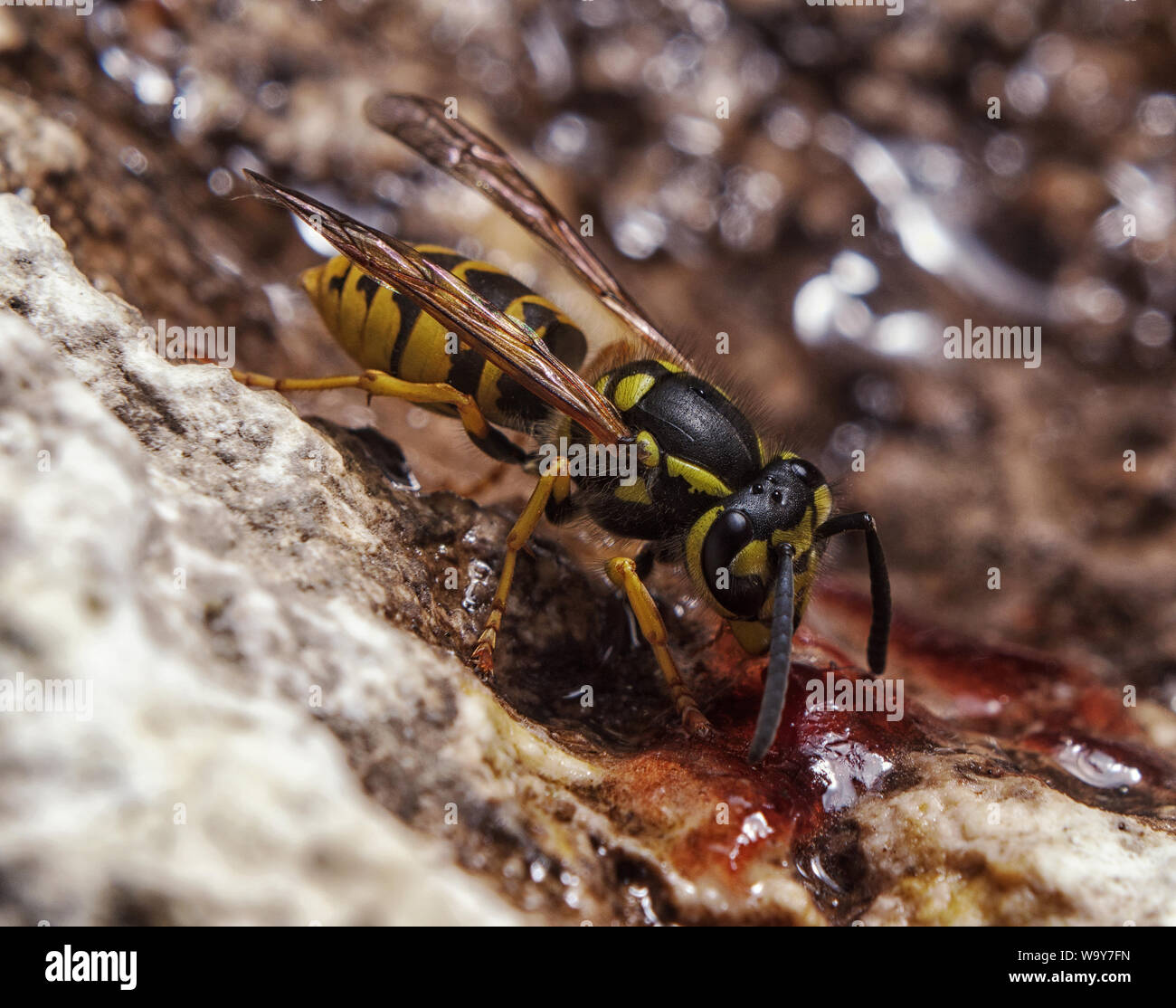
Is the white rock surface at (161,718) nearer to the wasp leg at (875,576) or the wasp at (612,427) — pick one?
the wasp at (612,427)

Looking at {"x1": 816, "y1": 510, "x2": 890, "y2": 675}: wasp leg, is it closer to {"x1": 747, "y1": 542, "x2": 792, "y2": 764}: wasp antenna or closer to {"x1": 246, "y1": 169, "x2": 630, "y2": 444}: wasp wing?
{"x1": 747, "y1": 542, "x2": 792, "y2": 764}: wasp antenna

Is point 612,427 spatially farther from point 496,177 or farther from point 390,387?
point 496,177

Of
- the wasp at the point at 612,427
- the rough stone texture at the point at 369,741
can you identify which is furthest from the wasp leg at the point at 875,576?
the rough stone texture at the point at 369,741

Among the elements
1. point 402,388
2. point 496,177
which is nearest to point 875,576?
point 402,388

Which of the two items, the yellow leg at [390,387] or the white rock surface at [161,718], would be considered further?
Result: the yellow leg at [390,387]

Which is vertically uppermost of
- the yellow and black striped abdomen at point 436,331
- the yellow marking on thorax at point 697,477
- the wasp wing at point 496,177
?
the wasp wing at point 496,177

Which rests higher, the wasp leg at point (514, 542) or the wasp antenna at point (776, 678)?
the wasp leg at point (514, 542)
